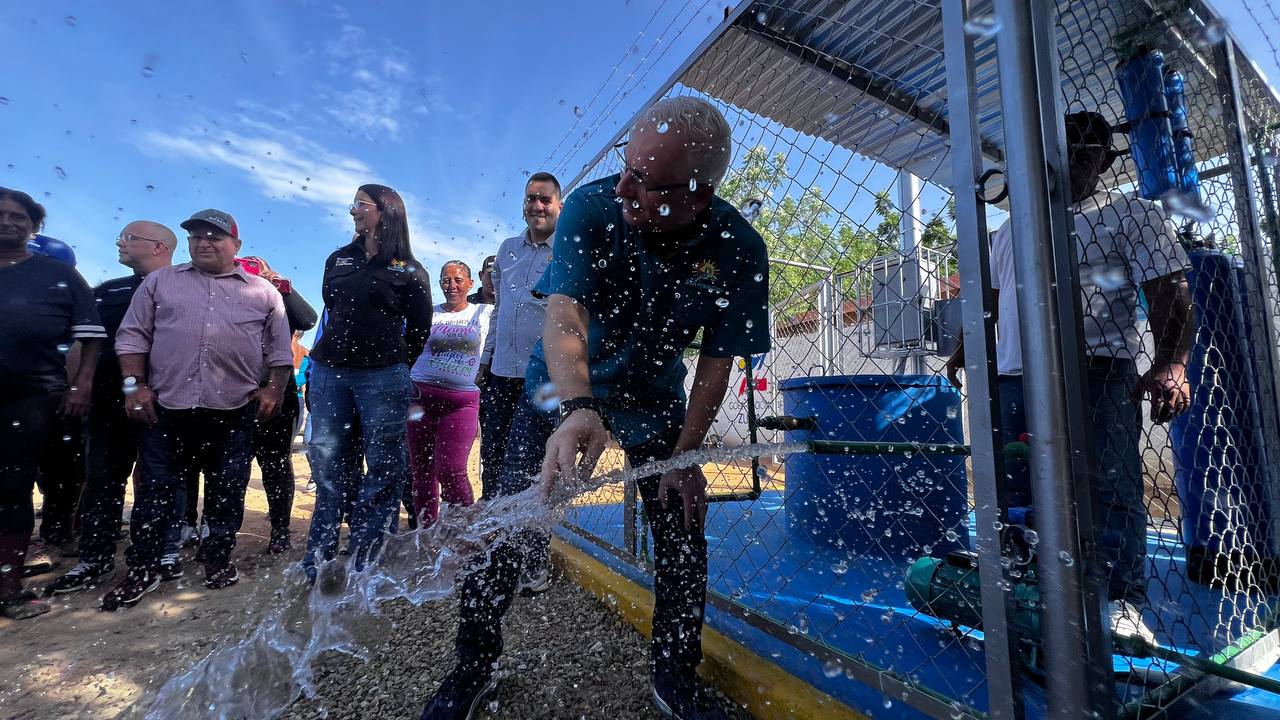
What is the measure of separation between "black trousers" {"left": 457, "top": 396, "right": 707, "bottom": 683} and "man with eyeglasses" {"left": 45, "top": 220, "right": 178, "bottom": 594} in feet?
8.11

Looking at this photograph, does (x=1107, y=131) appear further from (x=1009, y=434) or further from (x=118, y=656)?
(x=118, y=656)

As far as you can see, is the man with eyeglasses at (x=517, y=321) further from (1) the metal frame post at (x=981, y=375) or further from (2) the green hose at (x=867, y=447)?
(1) the metal frame post at (x=981, y=375)

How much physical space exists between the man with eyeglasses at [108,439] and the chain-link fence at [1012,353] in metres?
2.60

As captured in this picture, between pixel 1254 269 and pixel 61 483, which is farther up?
pixel 1254 269

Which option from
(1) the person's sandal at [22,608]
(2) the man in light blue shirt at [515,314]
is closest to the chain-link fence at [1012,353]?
(2) the man in light blue shirt at [515,314]

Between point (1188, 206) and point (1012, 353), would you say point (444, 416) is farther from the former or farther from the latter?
point (1188, 206)

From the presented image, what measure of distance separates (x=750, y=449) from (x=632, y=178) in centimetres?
89

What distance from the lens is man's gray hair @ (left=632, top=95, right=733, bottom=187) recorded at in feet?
4.50

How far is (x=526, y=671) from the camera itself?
1.97 meters

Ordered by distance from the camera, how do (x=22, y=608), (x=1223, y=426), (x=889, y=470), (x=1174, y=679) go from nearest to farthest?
(x=1174, y=679) < (x=1223, y=426) < (x=22, y=608) < (x=889, y=470)

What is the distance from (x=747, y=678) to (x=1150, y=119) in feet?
8.04

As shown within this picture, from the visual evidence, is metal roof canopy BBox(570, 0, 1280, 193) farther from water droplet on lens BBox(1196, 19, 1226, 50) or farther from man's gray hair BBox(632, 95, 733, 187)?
man's gray hair BBox(632, 95, 733, 187)

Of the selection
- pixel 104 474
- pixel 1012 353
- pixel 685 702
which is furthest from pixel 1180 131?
pixel 104 474

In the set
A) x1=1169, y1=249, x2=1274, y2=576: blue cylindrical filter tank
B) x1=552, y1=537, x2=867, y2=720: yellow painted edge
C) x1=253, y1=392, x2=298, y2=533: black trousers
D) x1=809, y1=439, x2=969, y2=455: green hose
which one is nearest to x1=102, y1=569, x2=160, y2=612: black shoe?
x1=253, y1=392, x2=298, y2=533: black trousers
